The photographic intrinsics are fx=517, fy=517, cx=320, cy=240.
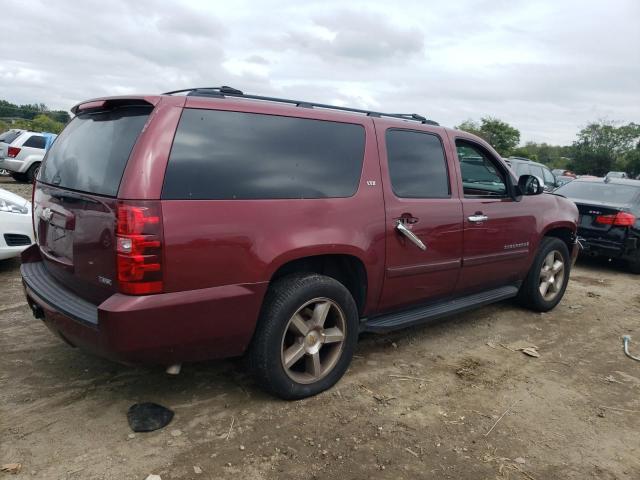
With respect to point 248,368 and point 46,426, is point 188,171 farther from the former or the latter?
point 46,426

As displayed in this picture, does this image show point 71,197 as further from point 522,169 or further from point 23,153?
point 23,153

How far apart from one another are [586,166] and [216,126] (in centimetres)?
6769

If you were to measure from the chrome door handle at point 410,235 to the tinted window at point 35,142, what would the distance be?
14.8m

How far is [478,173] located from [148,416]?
3310 mm

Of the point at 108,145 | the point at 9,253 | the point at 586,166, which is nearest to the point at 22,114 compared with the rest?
the point at 9,253

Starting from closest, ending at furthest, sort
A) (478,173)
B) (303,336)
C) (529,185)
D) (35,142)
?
(303,336) → (478,173) → (529,185) → (35,142)

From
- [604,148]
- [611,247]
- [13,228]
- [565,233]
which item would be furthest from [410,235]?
[604,148]

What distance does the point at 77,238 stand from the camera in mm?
2811

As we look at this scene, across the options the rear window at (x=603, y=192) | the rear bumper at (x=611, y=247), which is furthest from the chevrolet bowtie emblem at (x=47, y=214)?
the rear window at (x=603, y=192)

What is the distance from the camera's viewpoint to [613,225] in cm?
743

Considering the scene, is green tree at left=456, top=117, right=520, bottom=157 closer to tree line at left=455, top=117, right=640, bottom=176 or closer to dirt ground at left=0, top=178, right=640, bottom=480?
tree line at left=455, top=117, right=640, bottom=176

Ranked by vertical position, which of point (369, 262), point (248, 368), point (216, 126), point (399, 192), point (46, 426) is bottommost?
point (46, 426)

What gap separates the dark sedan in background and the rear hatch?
6932 millimetres

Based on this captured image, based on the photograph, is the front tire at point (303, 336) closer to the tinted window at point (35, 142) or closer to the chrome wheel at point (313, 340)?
the chrome wheel at point (313, 340)
